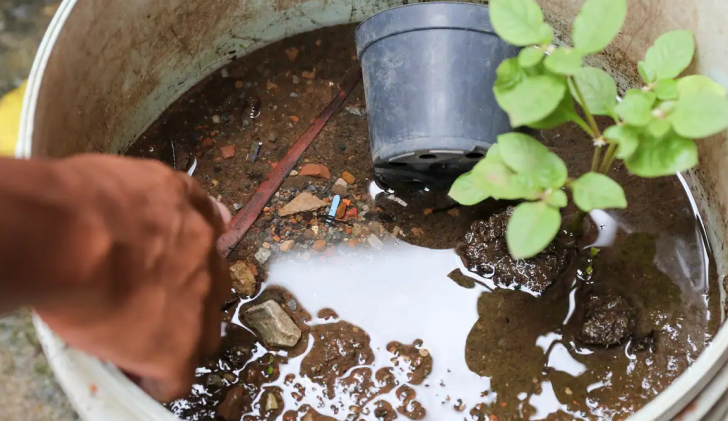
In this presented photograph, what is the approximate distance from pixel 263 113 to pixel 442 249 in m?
0.52

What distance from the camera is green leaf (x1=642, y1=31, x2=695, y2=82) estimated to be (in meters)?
0.94

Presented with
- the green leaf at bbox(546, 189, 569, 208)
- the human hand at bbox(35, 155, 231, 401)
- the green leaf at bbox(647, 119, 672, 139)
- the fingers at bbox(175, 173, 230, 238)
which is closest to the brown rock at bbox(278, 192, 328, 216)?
the fingers at bbox(175, 173, 230, 238)

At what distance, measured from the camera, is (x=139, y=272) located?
0.68 m

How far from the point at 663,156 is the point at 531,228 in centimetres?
24

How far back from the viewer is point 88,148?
1.18 m

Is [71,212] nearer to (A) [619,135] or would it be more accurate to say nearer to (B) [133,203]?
(B) [133,203]

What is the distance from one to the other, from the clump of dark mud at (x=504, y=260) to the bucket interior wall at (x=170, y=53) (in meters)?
0.35

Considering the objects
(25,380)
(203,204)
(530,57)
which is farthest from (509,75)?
(25,380)

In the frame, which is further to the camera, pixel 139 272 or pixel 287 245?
pixel 287 245

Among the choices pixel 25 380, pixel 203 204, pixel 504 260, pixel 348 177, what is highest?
pixel 203 204

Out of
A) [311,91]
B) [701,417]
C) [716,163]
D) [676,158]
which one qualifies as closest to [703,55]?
[716,163]

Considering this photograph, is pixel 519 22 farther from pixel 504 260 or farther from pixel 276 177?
pixel 276 177

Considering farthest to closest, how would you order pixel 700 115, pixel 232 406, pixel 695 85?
pixel 232 406 → pixel 695 85 → pixel 700 115

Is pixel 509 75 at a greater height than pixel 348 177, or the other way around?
pixel 509 75
